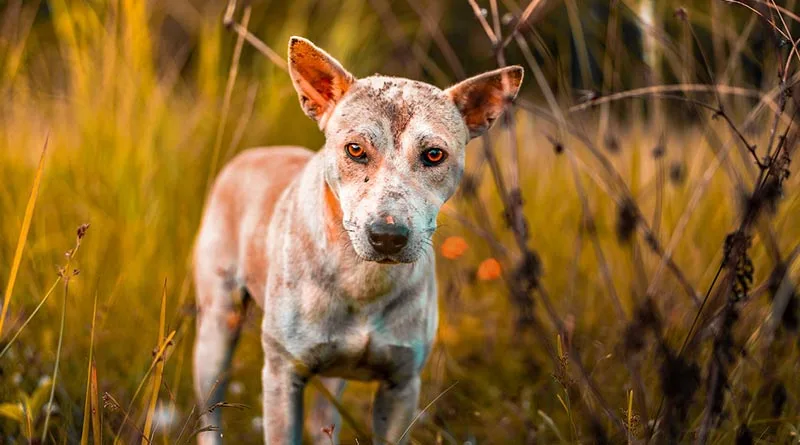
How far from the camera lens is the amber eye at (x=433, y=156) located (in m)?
2.91

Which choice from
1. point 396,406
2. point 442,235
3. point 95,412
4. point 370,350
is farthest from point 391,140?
point 442,235

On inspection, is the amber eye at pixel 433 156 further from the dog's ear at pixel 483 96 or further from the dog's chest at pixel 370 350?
the dog's chest at pixel 370 350

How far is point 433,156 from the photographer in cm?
292

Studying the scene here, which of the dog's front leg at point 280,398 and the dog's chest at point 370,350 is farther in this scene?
the dog's front leg at point 280,398

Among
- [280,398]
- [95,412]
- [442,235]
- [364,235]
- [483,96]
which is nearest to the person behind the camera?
[95,412]

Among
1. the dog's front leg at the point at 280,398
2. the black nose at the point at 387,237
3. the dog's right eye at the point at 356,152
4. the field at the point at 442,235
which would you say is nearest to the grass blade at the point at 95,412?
the field at the point at 442,235

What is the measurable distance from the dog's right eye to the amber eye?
0.19 metres

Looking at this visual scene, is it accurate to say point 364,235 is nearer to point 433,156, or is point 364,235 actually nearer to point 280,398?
point 433,156

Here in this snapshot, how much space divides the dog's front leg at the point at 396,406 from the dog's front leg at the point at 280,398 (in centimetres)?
31

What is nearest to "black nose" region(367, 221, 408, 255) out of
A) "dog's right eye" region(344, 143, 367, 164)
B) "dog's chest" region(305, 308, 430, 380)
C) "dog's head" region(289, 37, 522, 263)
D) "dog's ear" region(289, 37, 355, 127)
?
"dog's head" region(289, 37, 522, 263)

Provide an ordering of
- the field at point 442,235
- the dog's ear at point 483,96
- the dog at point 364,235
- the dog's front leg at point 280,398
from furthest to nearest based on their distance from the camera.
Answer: the field at point 442,235 < the dog's front leg at point 280,398 < the dog's ear at point 483,96 < the dog at point 364,235

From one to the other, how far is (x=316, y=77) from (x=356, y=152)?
40 centimetres

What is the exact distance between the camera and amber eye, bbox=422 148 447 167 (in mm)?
2906

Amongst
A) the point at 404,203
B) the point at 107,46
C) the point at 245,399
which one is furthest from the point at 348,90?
the point at 107,46
